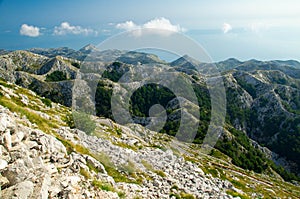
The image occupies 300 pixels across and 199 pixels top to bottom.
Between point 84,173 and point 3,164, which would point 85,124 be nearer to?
point 84,173

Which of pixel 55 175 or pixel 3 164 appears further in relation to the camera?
pixel 55 175

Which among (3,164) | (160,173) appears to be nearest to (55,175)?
(3,164)

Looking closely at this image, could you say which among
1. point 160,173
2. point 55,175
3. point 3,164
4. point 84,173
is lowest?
point 160,173

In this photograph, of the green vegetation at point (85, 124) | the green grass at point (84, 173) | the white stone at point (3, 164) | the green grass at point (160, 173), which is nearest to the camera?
the white stone at point (3, 164)

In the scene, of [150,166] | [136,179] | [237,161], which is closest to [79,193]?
[136,179]

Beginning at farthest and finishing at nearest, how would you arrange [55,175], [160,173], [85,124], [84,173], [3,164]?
[85,124] < [160,173] < [84,173] < [55,175] < [3,164]

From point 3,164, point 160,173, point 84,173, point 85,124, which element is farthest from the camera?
point 85,124

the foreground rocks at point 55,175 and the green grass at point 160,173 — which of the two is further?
the green grass at point 160,173

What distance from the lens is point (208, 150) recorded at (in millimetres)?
174625

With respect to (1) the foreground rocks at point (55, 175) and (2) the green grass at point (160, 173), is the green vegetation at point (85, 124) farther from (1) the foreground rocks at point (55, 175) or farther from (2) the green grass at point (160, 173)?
(2) the green grass at point (160, 173)

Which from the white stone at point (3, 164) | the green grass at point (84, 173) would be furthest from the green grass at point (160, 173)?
the white stone at point (3, 164)

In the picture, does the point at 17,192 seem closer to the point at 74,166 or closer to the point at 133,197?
the point at 74,166

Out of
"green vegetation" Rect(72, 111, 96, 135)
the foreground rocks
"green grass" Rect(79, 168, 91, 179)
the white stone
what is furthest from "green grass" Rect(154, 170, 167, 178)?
the white stone

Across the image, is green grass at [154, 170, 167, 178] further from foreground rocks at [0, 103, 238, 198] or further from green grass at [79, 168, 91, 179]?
green grass at [79, 168, 91, 179]
